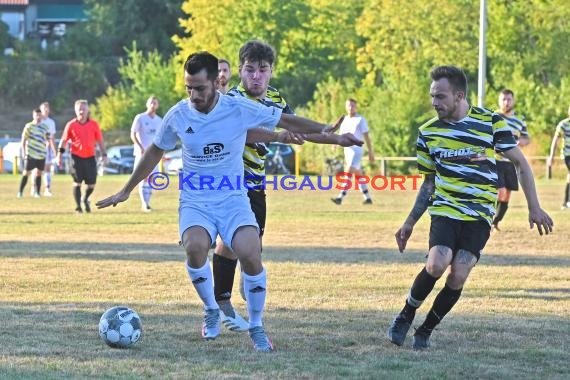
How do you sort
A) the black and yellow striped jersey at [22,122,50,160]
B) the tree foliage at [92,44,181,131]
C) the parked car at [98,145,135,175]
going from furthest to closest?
the tree foliage at [92,44,181,131]
the parked car at [98,145,135,175]
the black and yellow striped jersey at [22,122,50,160]

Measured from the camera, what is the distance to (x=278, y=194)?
30.1m

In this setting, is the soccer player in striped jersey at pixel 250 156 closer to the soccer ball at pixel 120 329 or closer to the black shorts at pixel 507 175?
the soccer ball at pixel 120 329

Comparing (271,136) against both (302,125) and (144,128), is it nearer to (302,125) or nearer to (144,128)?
(302,125)

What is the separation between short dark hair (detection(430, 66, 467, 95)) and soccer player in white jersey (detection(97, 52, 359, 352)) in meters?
0.81

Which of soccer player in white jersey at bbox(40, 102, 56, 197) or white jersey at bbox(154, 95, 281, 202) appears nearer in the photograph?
white jersey at bbox(154, 95, 281, 202)

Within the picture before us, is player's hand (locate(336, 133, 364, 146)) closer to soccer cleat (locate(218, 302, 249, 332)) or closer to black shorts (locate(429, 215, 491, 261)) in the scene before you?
black shorts (locate(429, 215, 491, 261))

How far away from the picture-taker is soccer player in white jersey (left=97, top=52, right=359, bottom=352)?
25.0 ft

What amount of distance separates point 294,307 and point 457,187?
229cm

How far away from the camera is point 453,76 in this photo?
7.62 meters

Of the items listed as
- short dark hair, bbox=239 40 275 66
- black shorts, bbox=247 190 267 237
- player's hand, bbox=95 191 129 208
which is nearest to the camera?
player's hand, bbox=95 191 129 208

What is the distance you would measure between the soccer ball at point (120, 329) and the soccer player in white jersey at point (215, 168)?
1.67 ft

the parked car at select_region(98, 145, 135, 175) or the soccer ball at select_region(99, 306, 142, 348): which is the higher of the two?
the soccer ball at select_region(99, 306, 142, 348)

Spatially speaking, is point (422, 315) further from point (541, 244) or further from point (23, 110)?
point (23, 110)

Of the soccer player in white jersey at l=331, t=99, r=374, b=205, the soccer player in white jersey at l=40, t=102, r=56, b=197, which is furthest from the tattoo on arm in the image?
the soccer player in white jersey at l=40, t=102, r=56, b=197
